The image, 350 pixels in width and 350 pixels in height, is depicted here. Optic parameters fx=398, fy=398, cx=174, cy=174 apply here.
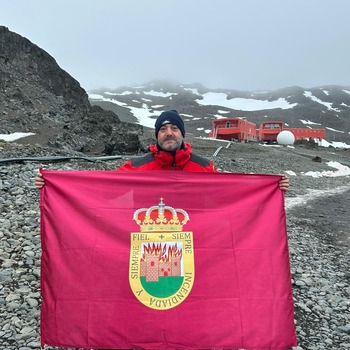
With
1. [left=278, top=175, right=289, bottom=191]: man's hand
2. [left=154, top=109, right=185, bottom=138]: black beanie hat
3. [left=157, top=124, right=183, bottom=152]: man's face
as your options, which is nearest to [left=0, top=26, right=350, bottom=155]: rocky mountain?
[left=154, top=109, right=185, bottom=138]: black beanie hat

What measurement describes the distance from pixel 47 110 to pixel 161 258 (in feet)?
113

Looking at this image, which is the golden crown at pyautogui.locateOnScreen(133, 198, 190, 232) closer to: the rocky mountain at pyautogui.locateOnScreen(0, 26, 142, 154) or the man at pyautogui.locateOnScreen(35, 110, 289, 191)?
the man at pyautogui.locateOnScreen(35, 110, 289, 191)

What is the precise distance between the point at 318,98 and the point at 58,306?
16240cm

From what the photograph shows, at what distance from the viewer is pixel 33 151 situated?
16.2 m

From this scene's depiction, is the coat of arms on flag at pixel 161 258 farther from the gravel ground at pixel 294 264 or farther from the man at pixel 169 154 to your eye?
the gravel ground at pixel 294 264

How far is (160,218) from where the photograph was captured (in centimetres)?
441

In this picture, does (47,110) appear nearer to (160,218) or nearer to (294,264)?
(294,264)

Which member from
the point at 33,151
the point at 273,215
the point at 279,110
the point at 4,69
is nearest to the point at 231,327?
the point at 273,215

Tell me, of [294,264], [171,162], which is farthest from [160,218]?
[294,264]

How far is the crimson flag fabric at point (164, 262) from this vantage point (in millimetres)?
4062

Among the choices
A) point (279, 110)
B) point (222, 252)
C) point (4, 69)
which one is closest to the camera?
point (222, 252)

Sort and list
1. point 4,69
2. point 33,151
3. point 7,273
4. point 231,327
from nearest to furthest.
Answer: point 231,327 < point 7,273 < point 33,151 < point 4,69

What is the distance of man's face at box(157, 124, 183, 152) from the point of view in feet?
14.8

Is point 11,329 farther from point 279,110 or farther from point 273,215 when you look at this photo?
point 279,110
